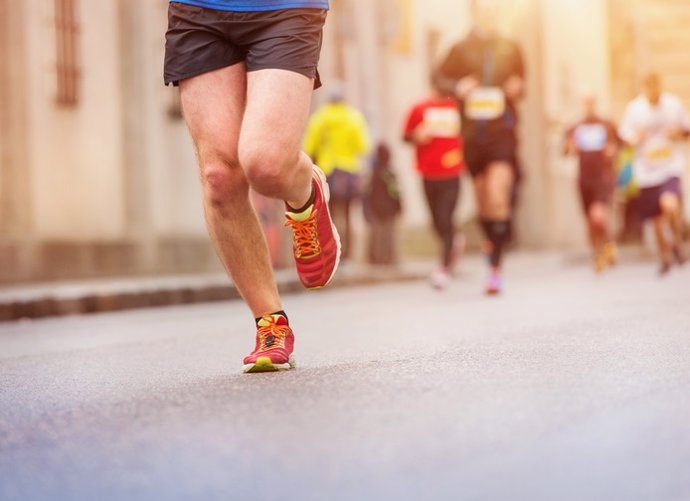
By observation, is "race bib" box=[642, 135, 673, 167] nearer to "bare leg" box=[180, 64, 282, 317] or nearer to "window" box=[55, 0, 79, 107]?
"window" box=[55, 0, 79, 107]

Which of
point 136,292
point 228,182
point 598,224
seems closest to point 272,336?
point 228,182

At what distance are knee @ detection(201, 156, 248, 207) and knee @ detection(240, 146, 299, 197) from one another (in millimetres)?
149

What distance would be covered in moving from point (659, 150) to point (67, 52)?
21.3 ft

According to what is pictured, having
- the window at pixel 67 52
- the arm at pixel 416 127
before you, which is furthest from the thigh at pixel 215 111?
the window at pixel 67 52

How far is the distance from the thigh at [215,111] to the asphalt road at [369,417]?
783mm

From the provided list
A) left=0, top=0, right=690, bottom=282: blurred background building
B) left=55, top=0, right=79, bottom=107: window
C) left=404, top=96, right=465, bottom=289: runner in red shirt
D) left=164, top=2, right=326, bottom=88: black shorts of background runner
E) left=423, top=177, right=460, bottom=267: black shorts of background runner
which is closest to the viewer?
left=164, top=2, right=326, bottom=88: black shorts of background runner

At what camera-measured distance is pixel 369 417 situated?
152 inches

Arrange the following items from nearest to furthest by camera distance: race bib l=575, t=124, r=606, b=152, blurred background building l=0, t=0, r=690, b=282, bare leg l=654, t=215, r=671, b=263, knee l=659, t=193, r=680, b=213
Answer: knee l=659, t=193, r=680, b=213 → bare leg l=654, t=215, r=671, b=263 → blurred background building l=0, t=0, r=690, b=282 → race bib l=575, t=124, r=606, b=152

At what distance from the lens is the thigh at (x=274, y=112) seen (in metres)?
4.96

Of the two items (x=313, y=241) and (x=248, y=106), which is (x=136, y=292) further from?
(x=248, y=106)

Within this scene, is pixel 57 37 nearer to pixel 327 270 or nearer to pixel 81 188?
pixel 81 188

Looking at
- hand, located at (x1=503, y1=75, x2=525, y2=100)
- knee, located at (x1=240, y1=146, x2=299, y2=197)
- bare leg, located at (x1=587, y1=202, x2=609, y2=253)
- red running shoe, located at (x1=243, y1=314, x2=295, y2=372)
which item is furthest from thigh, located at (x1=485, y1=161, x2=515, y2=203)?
knee, located at (x1=240, y1=146, x2=299, y2=197)

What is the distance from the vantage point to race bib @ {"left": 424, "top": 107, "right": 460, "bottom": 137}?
1405 cm

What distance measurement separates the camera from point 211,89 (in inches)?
201
